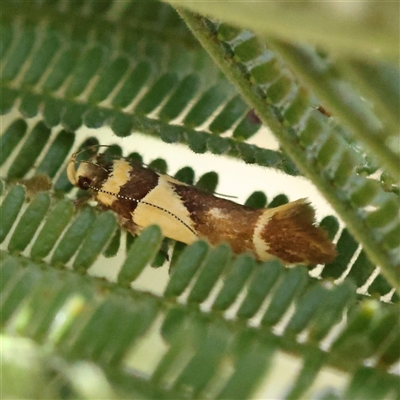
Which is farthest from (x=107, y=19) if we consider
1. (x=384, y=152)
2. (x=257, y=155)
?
(x=384, y=152)

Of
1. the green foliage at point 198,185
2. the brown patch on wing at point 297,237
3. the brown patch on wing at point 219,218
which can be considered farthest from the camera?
the brown patch on wing at point 219,218

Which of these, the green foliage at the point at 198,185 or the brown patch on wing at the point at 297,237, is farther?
the brown patch on wing at the point at 297,237

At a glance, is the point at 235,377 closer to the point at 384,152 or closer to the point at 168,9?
the point at 384,152

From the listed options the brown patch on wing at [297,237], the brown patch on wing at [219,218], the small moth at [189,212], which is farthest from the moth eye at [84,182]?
the brown patch on wing at [297,237]

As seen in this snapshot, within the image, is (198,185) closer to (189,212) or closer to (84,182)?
(189,212)

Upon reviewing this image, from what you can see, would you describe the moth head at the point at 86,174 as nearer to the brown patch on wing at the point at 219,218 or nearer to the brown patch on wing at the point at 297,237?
the brown patch on wing at the point at 219,218

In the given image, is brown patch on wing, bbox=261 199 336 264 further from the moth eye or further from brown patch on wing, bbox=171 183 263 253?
the moth eye

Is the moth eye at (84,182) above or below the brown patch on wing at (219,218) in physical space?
below
